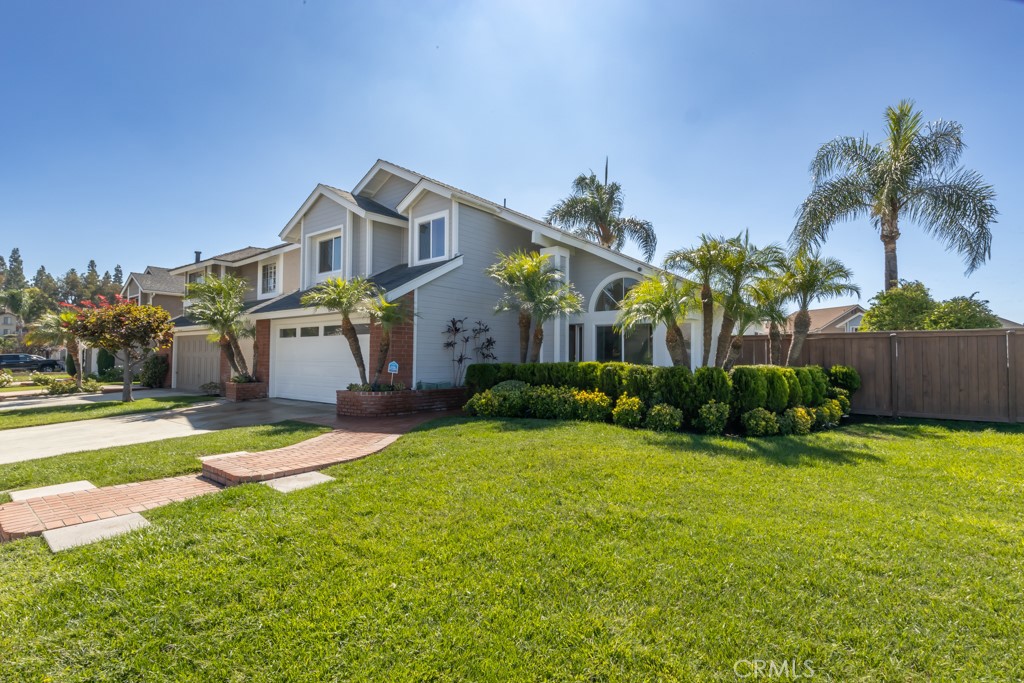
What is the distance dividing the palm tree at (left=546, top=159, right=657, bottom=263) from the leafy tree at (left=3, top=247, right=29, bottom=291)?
10174cm

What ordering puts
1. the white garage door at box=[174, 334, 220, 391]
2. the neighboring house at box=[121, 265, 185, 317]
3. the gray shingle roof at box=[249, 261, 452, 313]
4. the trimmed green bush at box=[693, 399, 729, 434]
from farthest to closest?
the neighboring house at box=[121, 265, 185, 317]
the white garage door at box=[174, 334, 220, 391]
the gray shingle roof at box=[249, 261, 452, 313]
the trimmed green bush at box=[693, 399, 729, 434]

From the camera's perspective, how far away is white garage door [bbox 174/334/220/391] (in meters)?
19.2

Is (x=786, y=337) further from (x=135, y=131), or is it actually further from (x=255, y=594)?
(x=135, y=131)

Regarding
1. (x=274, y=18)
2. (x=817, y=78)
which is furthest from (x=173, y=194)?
(x=817, y=78)

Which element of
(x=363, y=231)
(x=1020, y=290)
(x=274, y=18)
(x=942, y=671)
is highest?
(x=274, y=18)

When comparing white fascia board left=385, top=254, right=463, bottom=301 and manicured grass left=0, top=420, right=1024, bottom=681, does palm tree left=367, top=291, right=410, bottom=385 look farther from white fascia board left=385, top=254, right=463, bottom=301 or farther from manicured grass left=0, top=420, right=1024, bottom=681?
manicured grass left=0, top=420, right=1024, bottom=681

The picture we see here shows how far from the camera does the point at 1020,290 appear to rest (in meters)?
14.7

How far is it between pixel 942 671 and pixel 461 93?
1289 centimetres

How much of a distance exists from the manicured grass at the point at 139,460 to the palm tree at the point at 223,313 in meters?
7.50

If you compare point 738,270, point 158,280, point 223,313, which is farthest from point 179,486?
point 158,280

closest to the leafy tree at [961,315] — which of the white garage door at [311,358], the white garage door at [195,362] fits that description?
the white garage door at [311,358]

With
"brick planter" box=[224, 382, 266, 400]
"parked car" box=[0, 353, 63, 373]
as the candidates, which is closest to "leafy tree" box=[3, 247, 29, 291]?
"parked car" box=[0, 353, 63, 373]

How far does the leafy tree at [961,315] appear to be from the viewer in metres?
12.5

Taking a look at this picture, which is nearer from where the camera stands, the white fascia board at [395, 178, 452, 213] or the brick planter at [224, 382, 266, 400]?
the white fascia board at [395, 178, 452, 213]
